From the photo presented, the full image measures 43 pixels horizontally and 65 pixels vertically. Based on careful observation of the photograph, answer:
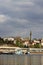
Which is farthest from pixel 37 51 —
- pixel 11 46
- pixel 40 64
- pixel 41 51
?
pixel 40 64

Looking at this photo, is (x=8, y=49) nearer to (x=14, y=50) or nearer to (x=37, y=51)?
(x=14, y=50)

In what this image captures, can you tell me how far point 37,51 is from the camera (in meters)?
119

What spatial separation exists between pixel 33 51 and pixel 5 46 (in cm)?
1049

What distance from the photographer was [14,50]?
11950 cm

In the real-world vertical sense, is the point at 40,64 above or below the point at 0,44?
below

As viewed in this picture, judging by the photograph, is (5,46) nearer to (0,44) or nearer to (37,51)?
(0,44)

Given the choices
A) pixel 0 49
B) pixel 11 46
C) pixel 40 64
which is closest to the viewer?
pixel 40 64

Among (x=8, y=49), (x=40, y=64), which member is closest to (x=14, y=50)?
(x=8, y=49)

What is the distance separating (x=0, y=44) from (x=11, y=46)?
4461 millimetres

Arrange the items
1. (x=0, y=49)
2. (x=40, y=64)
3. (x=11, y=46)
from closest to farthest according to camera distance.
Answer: (x=40, y=64)
(x=0, y=49)
(x=11, y=46)

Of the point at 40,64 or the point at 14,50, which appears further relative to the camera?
the point at 14,50

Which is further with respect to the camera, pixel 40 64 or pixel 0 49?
pixel 0 49

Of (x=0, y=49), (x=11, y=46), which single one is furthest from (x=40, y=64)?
(x=11, y=46)

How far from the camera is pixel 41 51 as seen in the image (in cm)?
11900
